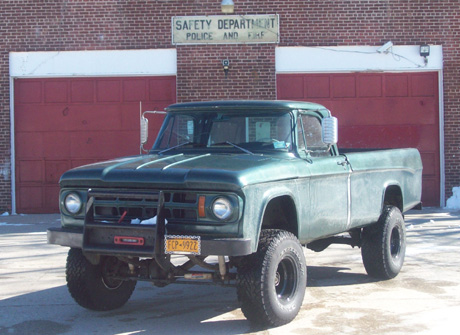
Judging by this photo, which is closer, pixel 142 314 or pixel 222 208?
pixel 222 208

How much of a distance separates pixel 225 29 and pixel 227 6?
520 mm

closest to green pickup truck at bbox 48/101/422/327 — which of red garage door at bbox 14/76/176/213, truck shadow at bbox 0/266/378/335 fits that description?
truck shadow at bbox 0/266/378/335

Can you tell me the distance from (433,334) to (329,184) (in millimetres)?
1844

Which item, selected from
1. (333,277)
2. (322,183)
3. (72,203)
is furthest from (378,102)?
(72,203)

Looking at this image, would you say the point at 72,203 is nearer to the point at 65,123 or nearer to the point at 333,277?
the point at 333,277

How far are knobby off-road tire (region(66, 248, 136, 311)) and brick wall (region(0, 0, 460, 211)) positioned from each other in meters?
9.35

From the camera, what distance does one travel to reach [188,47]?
15508mm

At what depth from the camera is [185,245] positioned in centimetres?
538

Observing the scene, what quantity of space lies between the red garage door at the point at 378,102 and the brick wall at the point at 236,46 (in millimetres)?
378

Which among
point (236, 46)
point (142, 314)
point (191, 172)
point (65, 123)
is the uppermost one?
point (236, 46)

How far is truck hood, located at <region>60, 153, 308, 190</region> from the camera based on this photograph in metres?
5.46

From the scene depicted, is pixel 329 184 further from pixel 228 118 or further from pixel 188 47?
pixel 188 47

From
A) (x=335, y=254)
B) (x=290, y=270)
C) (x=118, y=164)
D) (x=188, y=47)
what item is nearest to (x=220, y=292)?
(x=290, y=270)

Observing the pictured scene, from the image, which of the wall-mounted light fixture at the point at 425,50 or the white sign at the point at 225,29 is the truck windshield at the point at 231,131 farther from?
the wall-mounted light fixture at the point at 425,50
